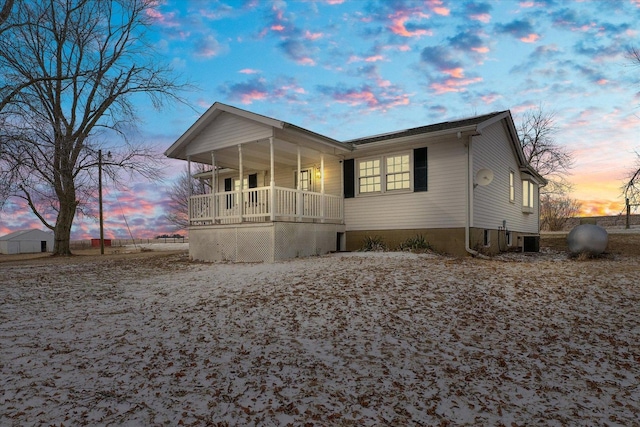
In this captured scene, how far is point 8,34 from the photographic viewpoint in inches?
404

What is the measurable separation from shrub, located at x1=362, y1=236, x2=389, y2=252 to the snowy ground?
5.46 metres

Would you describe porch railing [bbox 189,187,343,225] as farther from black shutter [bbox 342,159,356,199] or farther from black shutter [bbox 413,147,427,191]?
black shutter [bbox 413,147,427,191]

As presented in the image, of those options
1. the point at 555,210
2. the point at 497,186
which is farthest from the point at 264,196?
the point at 555,210

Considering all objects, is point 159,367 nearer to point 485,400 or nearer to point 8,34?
point 485,400

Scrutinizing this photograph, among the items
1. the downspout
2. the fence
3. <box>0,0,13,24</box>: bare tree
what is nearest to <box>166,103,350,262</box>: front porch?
the downspout

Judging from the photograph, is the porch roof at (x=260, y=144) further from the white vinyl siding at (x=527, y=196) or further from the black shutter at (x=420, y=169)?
the white vinyl siding at (x=527, y=196)

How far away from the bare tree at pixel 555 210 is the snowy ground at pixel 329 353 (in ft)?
105

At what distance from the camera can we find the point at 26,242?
131 feet

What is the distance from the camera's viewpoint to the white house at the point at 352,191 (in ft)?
43.2

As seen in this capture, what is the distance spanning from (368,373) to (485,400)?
121cm

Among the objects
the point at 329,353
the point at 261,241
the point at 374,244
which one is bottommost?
the point at 329,353

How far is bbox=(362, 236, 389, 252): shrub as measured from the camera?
14.4 metres

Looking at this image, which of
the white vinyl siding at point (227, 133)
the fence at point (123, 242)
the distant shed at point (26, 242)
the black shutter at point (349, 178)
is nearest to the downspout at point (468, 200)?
the black shutter at point (349, 178)

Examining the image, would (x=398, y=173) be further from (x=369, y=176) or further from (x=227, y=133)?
(x=227, y=133)
